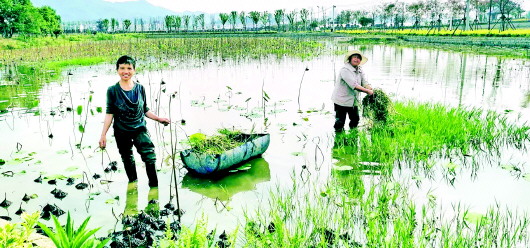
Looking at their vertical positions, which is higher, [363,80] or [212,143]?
[363,80]

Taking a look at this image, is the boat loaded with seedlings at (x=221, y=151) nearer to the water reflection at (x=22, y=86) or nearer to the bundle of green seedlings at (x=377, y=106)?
the bundle of green seedlings at (x=377, y=106)

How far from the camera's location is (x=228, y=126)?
821 cm

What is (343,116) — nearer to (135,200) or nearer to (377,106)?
(377,106)

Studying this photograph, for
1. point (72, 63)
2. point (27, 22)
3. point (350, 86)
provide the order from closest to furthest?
point (350, 86) → point (72, 63) → point (27, 22)

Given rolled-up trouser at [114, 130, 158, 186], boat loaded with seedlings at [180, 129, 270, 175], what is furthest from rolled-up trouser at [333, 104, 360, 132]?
rolled-up trouser at [114, 130, 158, 186]

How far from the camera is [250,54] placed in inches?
949

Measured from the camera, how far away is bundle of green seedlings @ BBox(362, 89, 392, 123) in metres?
6.82

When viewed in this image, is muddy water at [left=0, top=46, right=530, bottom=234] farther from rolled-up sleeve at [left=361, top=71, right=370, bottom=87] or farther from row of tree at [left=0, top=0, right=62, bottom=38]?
row of tree at [left=0, top=0, right=62, bottom=38]

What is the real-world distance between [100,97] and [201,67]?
733 centimetres

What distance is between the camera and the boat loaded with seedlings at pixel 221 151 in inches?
204

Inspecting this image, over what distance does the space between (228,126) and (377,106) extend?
3.03 meters

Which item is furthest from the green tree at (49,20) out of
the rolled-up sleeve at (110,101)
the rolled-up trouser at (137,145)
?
the rolled-up sleeve at (110,101)

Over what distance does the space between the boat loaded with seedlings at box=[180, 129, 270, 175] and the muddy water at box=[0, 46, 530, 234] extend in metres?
0.21

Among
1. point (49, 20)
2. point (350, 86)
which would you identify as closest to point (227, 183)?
point (350, 86)
